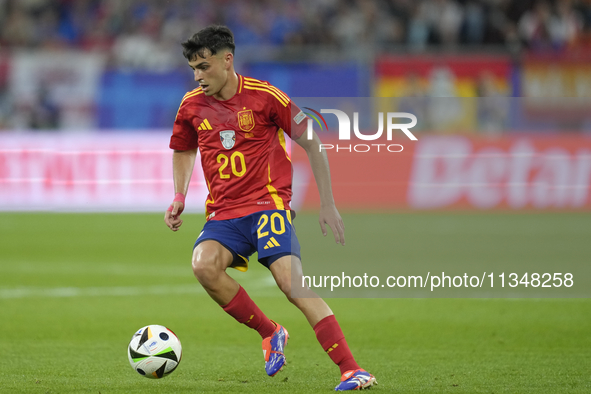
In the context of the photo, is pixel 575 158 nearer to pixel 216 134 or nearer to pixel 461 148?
pixel 461 148

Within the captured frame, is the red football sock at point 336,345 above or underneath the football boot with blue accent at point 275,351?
above

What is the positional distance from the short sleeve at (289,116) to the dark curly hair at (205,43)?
17.8 inches

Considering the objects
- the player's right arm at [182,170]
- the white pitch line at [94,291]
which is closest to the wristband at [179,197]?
the player's right arm at [182,170]

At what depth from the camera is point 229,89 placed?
5.01 m

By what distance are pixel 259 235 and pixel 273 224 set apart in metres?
0.11

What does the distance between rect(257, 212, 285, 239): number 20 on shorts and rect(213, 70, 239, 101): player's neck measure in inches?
30.2

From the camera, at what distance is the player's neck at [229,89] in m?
5.00

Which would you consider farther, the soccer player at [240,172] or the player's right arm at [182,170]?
the player's right arm at [182,170]

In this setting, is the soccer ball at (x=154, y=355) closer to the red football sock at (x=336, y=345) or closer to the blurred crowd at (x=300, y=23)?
the red football sock at (x=336, y=345)

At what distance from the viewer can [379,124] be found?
637cm

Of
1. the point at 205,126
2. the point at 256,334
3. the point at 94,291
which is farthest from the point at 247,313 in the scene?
the point at 94,291

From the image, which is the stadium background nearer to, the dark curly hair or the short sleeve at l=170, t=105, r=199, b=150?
the short sleeve at l=170, t=105, r=199, b=150

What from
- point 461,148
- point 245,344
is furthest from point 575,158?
point 245,344

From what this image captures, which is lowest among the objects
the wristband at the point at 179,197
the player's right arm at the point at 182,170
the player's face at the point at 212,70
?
the wristband at the point at 179,197
